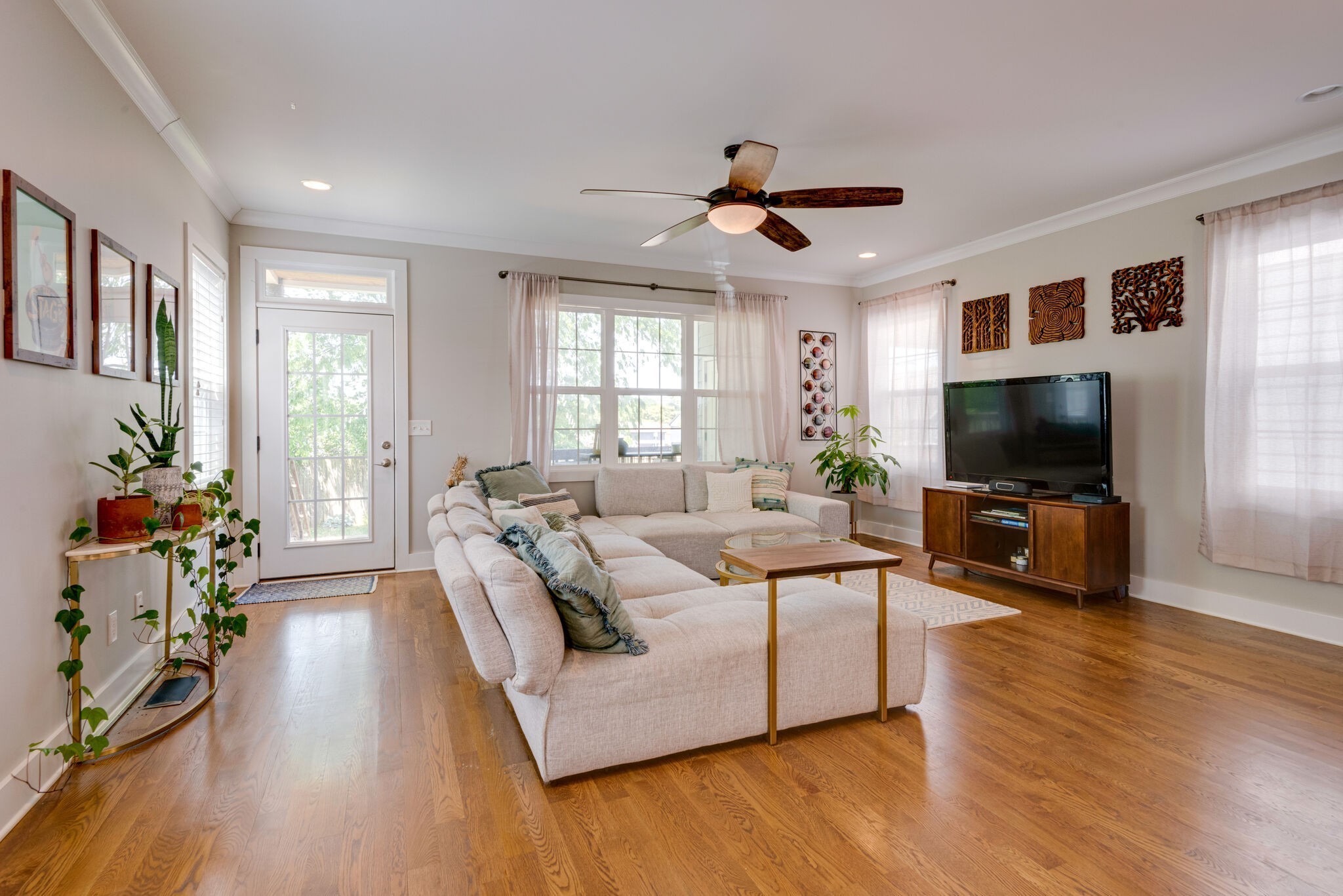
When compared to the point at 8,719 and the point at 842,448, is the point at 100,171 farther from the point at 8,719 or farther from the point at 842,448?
the point at 842,448

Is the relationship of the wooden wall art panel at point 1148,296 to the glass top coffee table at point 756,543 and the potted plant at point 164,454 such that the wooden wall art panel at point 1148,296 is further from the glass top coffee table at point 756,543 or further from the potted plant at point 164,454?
the potted plant at point 164,454

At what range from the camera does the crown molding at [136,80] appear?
2.25 metres

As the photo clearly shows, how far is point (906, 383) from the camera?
19.5 feet

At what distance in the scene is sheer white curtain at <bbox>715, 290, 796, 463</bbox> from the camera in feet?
19.4

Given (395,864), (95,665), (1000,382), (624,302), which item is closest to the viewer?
(395,864)

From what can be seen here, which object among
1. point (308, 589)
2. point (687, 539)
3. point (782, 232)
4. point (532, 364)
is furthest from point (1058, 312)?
point (308, 589)

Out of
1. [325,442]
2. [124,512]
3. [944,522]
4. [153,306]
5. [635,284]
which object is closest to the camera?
[124,512]

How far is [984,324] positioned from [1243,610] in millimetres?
2577

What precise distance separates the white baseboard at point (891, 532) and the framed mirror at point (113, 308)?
222 inches

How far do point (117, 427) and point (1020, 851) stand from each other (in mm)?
3526

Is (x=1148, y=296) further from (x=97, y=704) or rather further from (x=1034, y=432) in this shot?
(x=97, y=704)

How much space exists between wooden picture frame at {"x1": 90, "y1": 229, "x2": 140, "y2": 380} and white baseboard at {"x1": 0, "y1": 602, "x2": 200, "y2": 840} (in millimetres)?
1224

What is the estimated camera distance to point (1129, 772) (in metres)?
2.10

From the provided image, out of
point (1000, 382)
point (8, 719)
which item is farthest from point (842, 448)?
point (8, 719)
